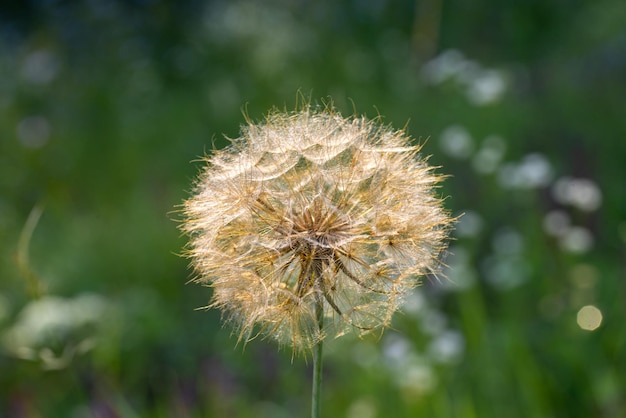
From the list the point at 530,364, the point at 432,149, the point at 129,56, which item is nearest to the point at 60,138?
the point at 129,56

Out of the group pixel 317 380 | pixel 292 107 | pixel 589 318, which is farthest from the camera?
pixel 292 107

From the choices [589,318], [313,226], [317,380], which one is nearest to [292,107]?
[589,318]

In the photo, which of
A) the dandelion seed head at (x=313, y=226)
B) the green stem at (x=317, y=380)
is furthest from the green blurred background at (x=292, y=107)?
the green stem at (x=317, y=380)

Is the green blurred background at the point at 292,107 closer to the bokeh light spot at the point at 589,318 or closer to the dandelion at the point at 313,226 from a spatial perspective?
the bokeh light spot at the point at 589,318

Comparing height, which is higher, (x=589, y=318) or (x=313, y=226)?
(x=589, y=318)

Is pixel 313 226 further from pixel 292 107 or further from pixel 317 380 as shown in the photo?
pixel 292 107

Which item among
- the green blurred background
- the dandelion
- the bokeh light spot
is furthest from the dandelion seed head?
the bokeh light spot

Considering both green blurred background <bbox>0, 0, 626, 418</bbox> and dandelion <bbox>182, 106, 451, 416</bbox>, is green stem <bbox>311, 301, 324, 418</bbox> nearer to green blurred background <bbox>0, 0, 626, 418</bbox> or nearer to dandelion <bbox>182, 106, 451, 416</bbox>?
dandelion <bbox>182, 106, 451, 416</bbox>
